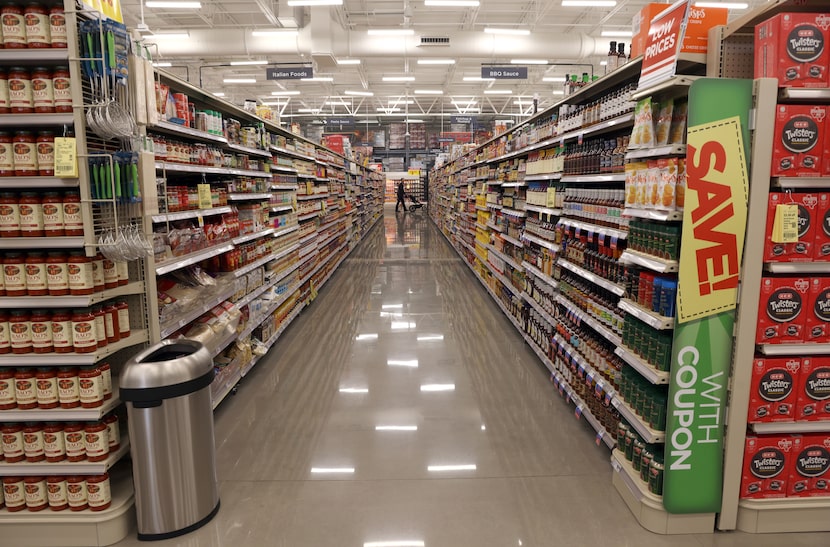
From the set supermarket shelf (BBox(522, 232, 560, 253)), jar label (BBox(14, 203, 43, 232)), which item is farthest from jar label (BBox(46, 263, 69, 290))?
supermarket shelf (BBox(522, 232, 560, 253))

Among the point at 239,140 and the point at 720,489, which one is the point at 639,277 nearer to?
the point at 720,489

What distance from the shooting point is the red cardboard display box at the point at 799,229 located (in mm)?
2494

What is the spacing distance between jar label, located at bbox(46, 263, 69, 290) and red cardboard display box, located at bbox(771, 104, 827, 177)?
3.50 m

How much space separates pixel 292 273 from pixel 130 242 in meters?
4.57

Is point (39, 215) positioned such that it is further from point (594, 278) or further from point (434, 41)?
point (434, 41)

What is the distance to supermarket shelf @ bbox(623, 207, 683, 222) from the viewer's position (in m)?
2.53

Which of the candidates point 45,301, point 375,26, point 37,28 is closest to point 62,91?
point 37,28

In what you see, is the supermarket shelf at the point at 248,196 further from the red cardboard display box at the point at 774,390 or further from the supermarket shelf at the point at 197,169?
the red cardboard display box at the point at 774,390

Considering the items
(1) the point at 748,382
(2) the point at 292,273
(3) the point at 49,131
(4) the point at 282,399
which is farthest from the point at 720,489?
(2) the point at 292,273

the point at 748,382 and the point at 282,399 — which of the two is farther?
the point at 282,399

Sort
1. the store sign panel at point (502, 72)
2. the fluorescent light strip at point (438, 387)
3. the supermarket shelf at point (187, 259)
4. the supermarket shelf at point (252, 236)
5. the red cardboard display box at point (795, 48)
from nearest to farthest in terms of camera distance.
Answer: the red cardboard display box at point (795, 48) → the supermarket shelf at point (187, 259) → the fluorescent light strip at point (438, 387) → the supermarket shelf at point (252, 236) → the store sign panel at point (502, 72)

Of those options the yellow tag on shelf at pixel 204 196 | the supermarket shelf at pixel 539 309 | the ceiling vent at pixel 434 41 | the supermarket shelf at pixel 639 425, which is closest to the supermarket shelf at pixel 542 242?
the supermarket shelf at pixel 539 309

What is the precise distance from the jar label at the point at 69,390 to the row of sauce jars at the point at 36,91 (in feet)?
4.38

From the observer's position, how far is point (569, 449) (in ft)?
11.9
